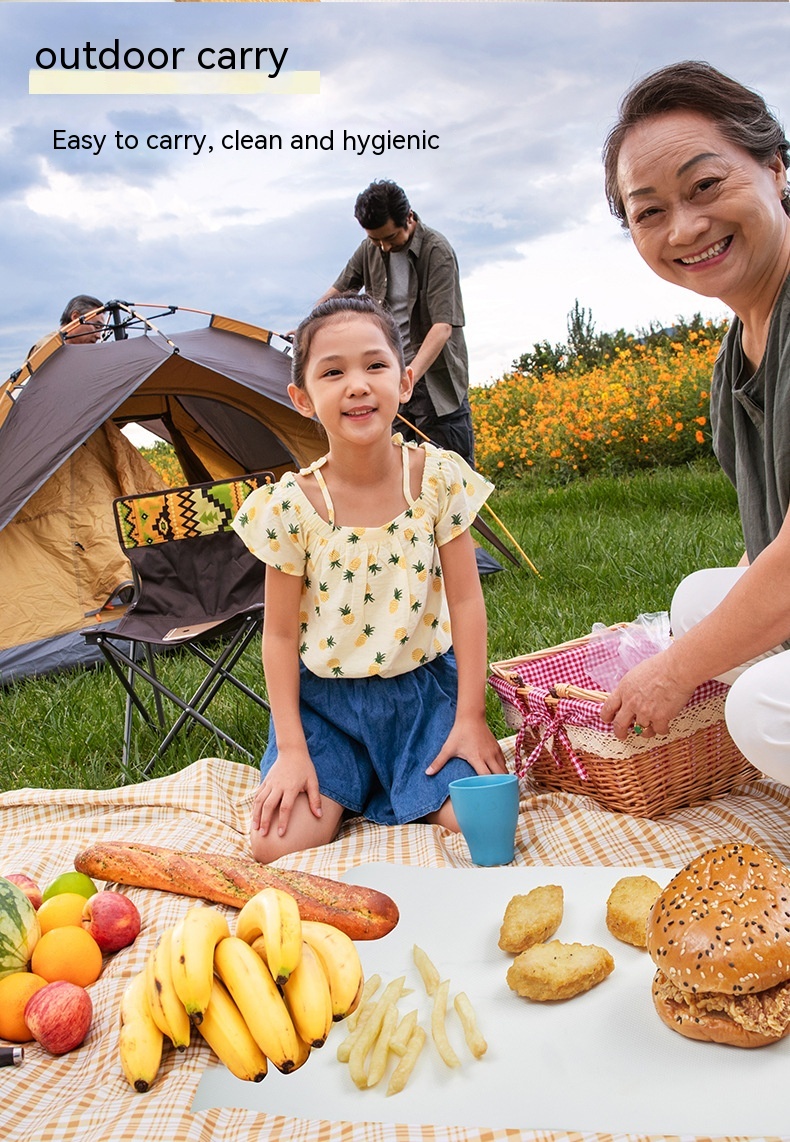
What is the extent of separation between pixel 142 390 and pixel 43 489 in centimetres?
76

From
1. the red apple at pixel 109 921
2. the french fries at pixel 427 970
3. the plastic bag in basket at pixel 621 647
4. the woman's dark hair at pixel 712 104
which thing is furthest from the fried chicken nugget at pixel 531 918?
the woman's dark hair at pixel 712 104

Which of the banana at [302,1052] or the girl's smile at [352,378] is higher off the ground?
the girl's smile at [352,378]

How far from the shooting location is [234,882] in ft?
6.74

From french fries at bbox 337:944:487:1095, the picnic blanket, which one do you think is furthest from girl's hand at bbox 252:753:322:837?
french fries at bbox 337:944:487:1095

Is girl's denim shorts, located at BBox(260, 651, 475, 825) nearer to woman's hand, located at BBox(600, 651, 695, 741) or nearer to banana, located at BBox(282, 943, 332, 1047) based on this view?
woman's hand, located at BBox(600, 651, 695, 741)

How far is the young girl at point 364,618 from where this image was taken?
7.99ft

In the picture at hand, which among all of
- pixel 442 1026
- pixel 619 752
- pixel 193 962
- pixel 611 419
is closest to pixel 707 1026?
pixel 442 1026

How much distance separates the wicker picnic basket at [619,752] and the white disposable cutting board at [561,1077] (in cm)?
61

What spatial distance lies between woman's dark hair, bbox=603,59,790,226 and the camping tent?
2.95 m

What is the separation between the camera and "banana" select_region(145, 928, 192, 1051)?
1.47 meters

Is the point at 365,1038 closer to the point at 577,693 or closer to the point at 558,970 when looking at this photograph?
the point at 558,970

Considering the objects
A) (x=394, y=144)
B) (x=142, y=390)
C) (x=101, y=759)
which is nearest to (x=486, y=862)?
(x=101, y=759)

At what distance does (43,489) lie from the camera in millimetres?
5062

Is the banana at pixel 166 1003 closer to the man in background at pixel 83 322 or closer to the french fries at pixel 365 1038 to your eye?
the french fries at pixel 365 1038
